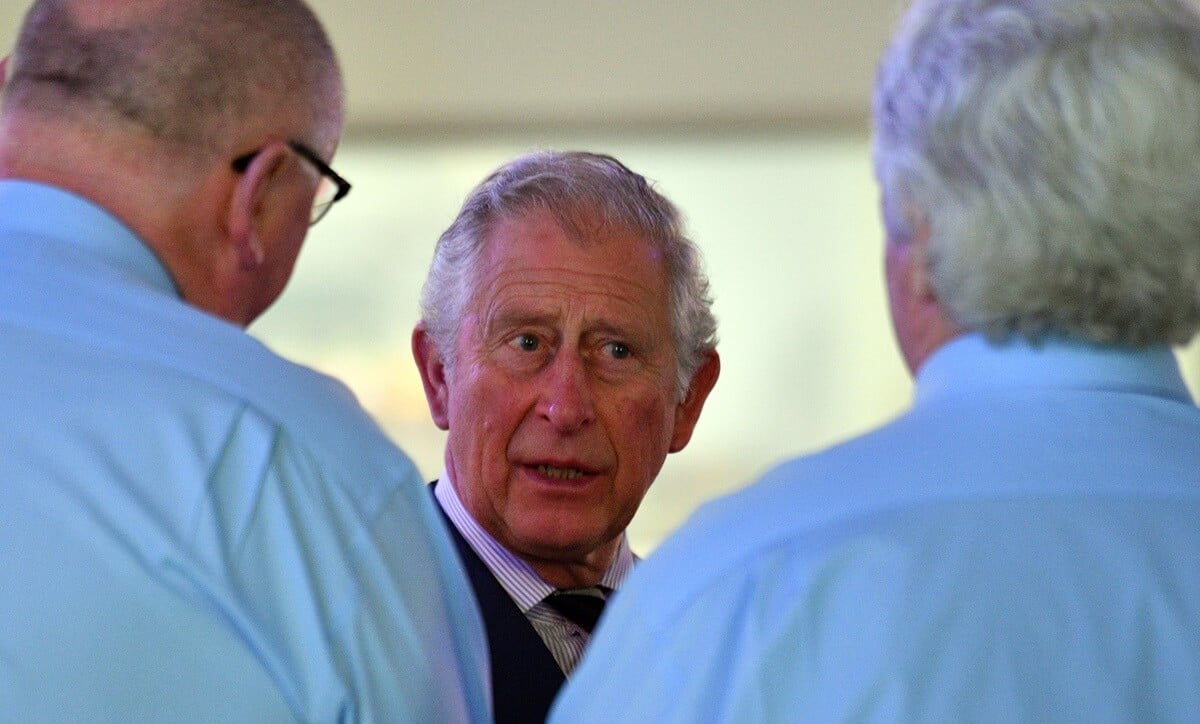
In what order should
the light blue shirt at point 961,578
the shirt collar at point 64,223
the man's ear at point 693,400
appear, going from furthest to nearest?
the man's ear at point 693,400
the shirt collar at point 64,223
the light blue shirt at point 961,578

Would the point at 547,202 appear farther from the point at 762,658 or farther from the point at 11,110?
the point at 762,658

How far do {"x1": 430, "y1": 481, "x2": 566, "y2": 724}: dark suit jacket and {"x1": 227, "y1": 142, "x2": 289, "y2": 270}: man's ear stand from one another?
2.57 feet

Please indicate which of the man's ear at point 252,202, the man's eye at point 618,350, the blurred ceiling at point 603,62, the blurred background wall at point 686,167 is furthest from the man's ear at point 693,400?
the blurred ceiling at point 603,62

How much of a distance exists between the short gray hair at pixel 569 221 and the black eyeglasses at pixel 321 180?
83 cm

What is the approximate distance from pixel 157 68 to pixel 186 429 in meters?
0.36

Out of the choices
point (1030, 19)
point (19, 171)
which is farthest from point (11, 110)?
point (1030, 19)

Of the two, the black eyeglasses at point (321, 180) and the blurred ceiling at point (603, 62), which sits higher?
the blurred ceiling at point (603, 62)

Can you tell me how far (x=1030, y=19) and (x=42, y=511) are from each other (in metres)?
0.89

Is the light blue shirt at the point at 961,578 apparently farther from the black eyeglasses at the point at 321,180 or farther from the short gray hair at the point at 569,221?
the short gray hair at the point at 569,221

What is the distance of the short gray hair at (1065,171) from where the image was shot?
1217 mm

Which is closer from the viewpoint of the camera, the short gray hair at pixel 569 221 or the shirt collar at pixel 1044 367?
the shirt collar at pixel 1044 367

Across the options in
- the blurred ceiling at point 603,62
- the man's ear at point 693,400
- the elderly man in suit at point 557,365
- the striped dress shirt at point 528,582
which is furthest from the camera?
the blurred ceiling at point 603,62

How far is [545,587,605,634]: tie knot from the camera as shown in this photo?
93.6 inches

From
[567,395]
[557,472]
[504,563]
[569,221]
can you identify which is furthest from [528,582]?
[569,221]
